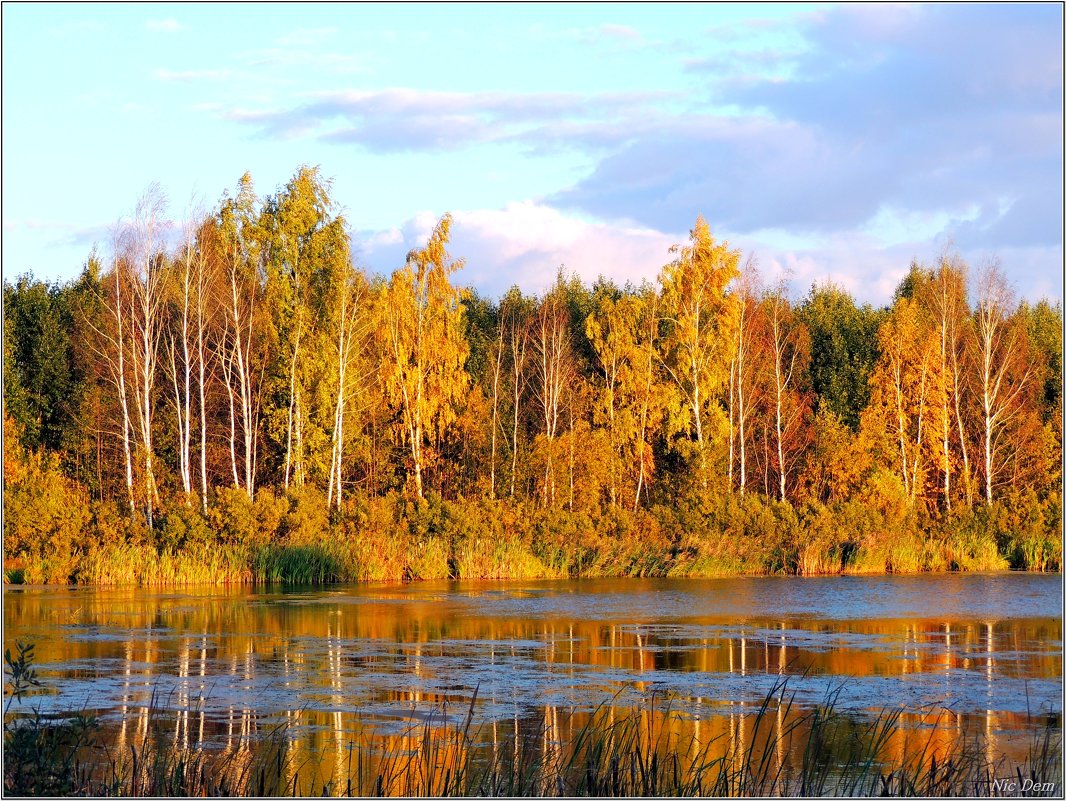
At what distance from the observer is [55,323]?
52.4 metres

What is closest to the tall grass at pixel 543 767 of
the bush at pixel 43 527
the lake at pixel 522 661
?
the lake at pixel 522 661

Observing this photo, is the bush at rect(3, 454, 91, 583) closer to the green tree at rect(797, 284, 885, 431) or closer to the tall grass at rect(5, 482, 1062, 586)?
the tall grass at rect(5, 482, 1062, 586)

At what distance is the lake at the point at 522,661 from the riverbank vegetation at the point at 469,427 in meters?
6.72

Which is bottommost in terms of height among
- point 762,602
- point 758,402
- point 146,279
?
point 762,602

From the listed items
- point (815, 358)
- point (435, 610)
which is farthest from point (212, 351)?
point (815, 358)

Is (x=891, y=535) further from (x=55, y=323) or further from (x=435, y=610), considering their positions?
(x=55, y=323)

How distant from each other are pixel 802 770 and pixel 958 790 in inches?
62.5

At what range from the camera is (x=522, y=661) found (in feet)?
67.5

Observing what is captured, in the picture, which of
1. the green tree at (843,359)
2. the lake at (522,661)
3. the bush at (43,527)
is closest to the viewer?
the lake at (522,661)

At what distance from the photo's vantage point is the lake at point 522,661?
1506 centimetres

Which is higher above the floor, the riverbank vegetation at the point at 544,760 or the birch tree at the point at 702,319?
the birch tree at the point at 702,319

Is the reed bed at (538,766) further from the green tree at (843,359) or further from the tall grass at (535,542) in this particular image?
the green tree at (843,359)

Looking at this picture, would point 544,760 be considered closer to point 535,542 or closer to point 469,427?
point 535,542

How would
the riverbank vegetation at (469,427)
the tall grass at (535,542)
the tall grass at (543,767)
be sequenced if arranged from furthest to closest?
1. the riverbank vegetation at (469,427)
2. the tall grass at (535,542)
3. the tall grass at (543,767)
